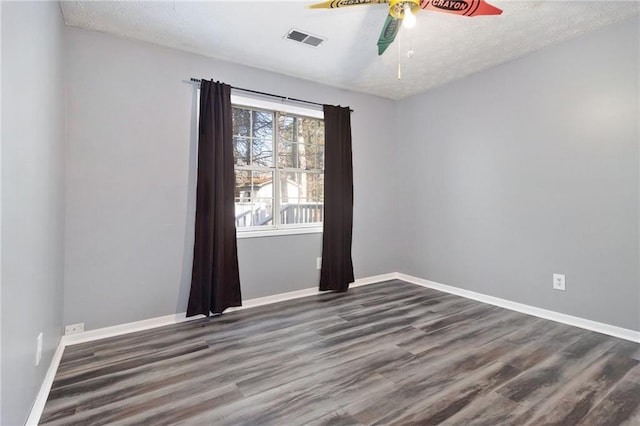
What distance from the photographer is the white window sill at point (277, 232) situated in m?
3.33

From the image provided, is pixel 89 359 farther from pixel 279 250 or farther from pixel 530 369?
pixel 530 369

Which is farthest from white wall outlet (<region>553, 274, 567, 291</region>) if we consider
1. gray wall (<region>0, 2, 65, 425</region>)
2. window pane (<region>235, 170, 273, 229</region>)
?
gray wall (<region>0, 2, 65, 425</region>)

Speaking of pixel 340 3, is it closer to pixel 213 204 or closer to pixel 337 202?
pixel 213 204

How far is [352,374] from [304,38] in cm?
270

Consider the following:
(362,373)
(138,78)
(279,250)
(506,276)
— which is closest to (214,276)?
(279,250)

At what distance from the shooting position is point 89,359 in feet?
7.30

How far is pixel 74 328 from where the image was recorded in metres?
2.51

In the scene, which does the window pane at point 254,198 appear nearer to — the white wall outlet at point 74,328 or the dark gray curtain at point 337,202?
the dark gray curtain at point 337,202

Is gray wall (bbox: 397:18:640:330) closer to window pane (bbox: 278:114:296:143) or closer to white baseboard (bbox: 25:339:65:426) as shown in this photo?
window pane (bbox: 278:114:296:143)

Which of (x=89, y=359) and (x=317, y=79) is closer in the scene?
(x=89, y=359)

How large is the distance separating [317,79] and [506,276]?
3.01m

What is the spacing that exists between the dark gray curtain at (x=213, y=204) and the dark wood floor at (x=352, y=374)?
0.29 m

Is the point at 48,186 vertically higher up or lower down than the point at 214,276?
higher up

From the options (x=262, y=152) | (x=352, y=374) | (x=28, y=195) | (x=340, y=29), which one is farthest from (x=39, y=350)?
(x=340, y=29)
